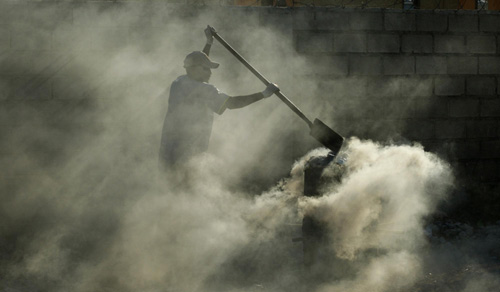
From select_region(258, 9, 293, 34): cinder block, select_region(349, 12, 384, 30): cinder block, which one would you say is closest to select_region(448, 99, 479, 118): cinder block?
select_region(349, 12, 384, 30): cinder block

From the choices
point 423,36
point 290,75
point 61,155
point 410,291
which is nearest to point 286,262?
point 410,291

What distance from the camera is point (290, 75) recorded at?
5855mm

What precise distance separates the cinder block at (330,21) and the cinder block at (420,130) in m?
1.42

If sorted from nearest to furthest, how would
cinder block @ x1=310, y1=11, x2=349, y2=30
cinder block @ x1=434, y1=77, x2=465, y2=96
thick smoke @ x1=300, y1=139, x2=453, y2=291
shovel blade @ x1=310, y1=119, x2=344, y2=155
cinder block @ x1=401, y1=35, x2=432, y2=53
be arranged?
thick smoke @ x1=300, y1=139, x2=453, y2=291 → shovel blade @ x1=310, y1=119, x2=344, y2=155 → cinder block @ x1=310, y1=11, x2=349, y2=30 → cinder block @ x1=401, y1=35, x2=432, y2=53 → cinder block @ x1=434, y1=77, x2=465, y2=96

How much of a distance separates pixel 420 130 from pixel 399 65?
831 millimetres

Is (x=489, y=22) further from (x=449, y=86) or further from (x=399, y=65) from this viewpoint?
(x=399, y=65)

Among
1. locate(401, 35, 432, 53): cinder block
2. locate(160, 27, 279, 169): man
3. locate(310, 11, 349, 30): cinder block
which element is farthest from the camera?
locate(401, 35, 432, 53): cinder block

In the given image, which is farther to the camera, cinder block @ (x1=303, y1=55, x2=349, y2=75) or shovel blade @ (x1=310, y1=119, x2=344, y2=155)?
cinder block @ (x1=303, y1=55, x2=349, y2=75)

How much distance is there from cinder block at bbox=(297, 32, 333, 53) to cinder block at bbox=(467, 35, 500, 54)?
1843 millimetres

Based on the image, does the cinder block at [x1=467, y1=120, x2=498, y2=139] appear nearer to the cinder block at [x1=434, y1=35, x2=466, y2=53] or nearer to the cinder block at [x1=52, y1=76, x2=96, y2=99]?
the cinder block at [x1=434, y1=35, x2=466, y2=53]

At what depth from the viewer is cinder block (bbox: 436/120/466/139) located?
6258 millimetres

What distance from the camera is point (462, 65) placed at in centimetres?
634

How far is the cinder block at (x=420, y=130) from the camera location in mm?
6184

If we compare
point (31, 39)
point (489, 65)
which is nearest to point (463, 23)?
point (489, 65)
